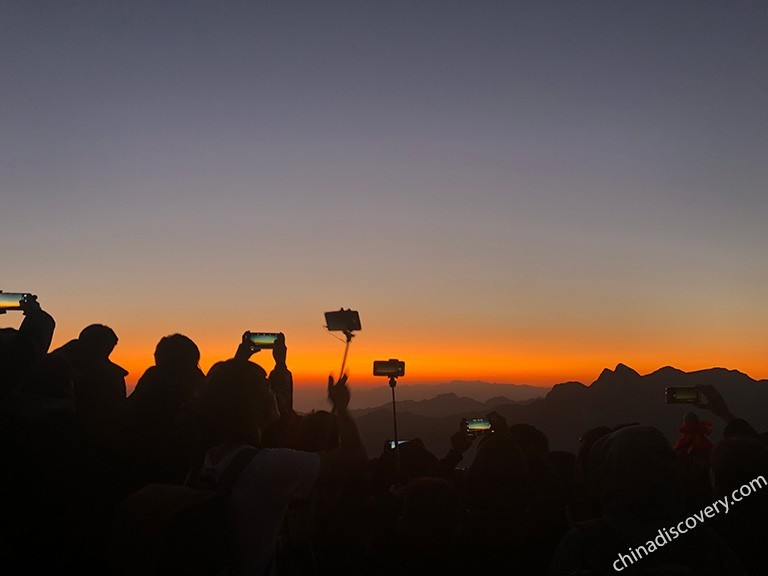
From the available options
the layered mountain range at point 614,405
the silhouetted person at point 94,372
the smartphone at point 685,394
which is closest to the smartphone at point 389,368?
the smartphone at point 685,394

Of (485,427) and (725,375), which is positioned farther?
(725,375)

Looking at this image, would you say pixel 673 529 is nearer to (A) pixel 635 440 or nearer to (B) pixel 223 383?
(A) pixel 635 440

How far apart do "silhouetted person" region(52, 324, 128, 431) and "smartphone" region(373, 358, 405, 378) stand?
389cm

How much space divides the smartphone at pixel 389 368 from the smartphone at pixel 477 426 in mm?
1113

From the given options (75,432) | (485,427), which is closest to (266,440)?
(75,432)

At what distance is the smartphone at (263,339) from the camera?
18.6 ft

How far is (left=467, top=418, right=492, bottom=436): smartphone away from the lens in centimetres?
677

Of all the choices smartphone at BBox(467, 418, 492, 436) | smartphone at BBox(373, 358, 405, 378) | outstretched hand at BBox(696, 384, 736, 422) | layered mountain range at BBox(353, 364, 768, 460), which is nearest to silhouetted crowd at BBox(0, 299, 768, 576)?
outstretched hand at BBox(696, 384, 736, 422)

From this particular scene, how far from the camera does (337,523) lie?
13.2 feet

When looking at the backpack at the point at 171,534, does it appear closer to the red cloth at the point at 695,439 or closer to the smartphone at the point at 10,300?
the smartphone at the point at 10,300

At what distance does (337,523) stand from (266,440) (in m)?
0.75

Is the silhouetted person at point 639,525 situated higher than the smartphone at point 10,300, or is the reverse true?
the smartphone at point 10,300

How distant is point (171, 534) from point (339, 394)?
1187mm

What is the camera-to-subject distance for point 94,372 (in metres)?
4.07
